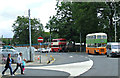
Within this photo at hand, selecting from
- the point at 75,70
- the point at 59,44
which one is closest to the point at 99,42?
the point at 75,70

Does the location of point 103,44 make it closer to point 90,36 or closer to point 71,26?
point 90,36

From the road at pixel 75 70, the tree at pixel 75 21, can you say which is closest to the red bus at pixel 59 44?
the tree at pixel 75 21

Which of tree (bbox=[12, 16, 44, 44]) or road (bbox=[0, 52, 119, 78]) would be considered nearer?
road (bbox=[0, 52, 119, 78])

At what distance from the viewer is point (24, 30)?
70.4 m

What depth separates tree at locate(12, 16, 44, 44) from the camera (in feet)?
233

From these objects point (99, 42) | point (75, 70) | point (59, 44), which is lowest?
point (75, 70)

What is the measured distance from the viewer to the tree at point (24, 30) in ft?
233

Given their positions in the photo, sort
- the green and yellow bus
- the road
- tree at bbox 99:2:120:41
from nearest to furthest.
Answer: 1. the road
2. the green and yellow bus
3. tree at bbox 99:2:120:41

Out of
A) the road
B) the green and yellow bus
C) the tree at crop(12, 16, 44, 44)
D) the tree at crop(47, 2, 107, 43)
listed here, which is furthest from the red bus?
the road

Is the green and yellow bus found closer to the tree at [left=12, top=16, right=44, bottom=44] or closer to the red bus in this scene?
the red bus

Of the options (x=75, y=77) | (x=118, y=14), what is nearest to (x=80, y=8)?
(x=118, y=14)

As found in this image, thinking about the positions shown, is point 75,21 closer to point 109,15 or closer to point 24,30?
point 109,15

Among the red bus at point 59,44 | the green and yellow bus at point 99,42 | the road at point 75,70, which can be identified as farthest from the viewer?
the red bus at point 59,44

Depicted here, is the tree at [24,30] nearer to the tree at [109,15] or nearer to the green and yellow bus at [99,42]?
the tree at [109,15]
